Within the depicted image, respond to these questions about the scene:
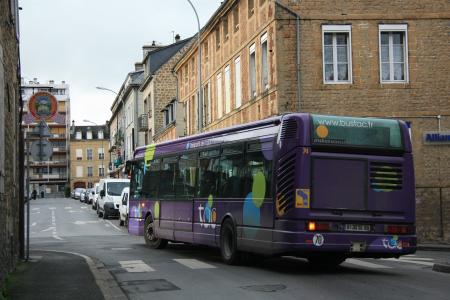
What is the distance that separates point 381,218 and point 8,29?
288 inches

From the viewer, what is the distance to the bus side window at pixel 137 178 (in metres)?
21.4

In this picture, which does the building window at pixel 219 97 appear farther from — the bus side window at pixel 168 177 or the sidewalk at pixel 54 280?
the sidewalk at pixel 54 280

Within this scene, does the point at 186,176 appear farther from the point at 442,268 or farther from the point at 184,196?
the point at 442,268

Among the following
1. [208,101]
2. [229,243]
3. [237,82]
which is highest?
[237,82]

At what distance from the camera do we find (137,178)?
21828 mm

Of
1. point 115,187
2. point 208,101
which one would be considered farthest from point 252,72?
point 115,187

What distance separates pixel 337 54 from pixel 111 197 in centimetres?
2026

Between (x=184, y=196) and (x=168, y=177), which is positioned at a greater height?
(x=168, y=177)

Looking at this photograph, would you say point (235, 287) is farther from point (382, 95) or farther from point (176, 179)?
point (382, 95)

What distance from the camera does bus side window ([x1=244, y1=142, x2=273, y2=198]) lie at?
1326 cm

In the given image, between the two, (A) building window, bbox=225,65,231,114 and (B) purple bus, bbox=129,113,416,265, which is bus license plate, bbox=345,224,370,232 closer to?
(B) purple bus, bbox=129,113,416,265

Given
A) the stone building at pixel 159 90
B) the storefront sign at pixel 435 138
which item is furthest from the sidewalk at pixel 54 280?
the stone building at pixel 159 90

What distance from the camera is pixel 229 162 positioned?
15.1 m

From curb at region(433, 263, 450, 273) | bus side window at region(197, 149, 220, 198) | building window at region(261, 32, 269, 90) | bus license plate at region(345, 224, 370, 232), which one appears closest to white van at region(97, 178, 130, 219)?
building window at region(261, 32, 269, 90)
